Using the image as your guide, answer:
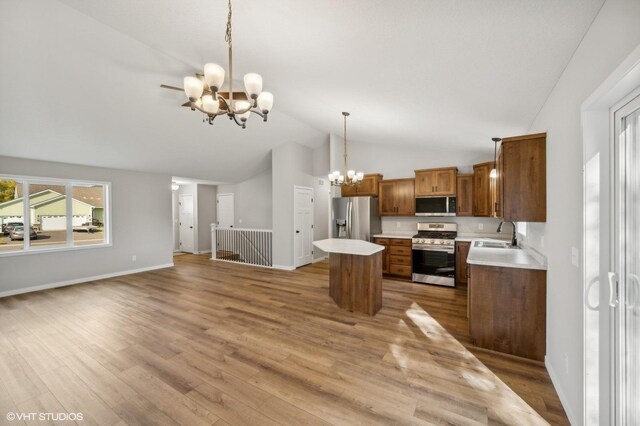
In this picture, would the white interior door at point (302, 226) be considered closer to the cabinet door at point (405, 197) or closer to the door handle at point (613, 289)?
the cabinet door at point (405, 197)

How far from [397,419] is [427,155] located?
209 inches

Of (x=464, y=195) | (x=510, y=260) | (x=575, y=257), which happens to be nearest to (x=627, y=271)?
(x=575, y=257)

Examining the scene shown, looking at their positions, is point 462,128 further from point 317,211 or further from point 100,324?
point 100,324

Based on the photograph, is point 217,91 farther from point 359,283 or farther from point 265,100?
point 359,283

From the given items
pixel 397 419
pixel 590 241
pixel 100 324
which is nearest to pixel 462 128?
pixel 590 241

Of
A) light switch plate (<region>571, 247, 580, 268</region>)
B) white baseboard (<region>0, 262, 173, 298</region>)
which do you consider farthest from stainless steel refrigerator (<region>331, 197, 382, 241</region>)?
white baseboard (<region>0, 262, 173, 298</region>)

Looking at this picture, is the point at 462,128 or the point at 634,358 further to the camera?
the point at 462,128

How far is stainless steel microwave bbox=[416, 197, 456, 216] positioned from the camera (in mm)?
5383

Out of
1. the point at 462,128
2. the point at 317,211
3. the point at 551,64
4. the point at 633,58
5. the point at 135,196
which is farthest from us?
the point at 317,211

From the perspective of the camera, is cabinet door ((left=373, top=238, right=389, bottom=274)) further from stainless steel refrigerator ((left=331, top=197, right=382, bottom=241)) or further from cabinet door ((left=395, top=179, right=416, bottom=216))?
cabinet door ((left=395, top=179, right=416, bottom=216))

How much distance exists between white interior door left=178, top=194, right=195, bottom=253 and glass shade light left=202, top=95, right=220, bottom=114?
7979mm

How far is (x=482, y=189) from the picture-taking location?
4.98 metres

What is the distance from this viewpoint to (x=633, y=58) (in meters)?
1.11

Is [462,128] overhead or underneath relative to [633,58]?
overhead
